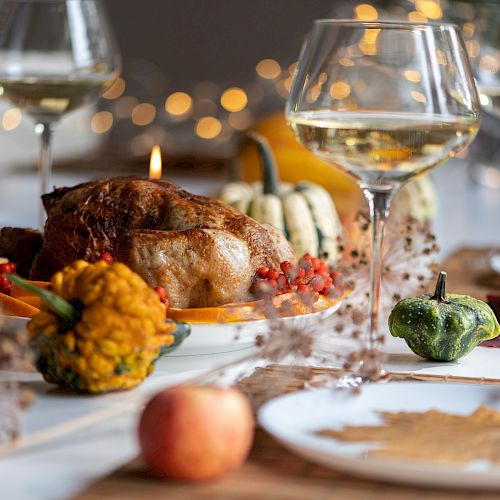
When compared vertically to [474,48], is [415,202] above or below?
below

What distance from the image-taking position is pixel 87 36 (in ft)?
5.76

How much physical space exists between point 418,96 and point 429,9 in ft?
11.5

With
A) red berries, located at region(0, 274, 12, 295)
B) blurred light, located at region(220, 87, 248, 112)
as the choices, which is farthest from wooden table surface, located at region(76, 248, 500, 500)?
blurred light, located at region(220, 87, 248, 112)

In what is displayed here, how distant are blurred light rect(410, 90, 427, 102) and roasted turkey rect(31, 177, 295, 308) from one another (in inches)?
9.7

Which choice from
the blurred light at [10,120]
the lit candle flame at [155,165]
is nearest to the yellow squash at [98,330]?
the lit candle flame at [155,165]

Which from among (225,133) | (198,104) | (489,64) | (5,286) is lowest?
(225,133)

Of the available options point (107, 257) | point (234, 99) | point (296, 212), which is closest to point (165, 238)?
point (107, 257)

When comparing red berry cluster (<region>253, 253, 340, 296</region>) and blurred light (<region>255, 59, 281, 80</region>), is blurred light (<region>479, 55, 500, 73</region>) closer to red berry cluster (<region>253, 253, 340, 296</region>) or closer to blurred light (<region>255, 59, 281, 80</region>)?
red berry cluster (<region>253, 253, 340, 296</region>)

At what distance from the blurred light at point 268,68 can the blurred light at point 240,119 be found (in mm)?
607

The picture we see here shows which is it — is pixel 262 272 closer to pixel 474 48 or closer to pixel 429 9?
pixel 474 48

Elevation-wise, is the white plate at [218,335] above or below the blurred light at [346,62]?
below

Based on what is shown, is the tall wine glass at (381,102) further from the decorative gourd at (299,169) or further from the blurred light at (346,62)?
the decorative gourd at (299,169)

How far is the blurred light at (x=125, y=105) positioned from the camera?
5.15 metres

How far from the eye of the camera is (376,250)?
38.2 inches
